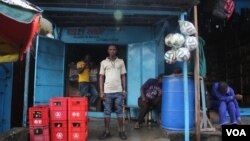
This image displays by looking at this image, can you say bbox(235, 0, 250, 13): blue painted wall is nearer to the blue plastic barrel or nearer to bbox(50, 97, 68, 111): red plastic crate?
the blue plastic barrel

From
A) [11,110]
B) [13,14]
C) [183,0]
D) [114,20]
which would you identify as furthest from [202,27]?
[13,14]

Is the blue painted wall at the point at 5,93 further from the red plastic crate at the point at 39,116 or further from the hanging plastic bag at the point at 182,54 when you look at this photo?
the hanging plastic bag at the point at 182,54

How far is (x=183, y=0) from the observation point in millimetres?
7262

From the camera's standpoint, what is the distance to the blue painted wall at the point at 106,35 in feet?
34.1

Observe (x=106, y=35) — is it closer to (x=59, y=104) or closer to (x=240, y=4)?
(x=59, y=104)

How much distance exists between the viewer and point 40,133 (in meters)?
6.88

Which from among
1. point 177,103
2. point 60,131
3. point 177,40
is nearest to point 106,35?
point 177,40

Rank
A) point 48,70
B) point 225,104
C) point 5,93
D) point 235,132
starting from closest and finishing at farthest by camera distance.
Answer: point 235,132, point 225,104, point 5,93, point 48,70

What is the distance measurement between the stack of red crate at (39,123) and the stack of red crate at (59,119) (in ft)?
0.43

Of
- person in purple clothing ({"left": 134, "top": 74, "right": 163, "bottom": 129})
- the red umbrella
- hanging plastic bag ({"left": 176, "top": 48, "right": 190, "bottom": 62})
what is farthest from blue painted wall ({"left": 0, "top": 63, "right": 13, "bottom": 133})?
hanging plastic bag ({"left": 176, "top": 48, "right": 190, "bottom": 62})

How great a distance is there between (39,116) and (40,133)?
1.12ft

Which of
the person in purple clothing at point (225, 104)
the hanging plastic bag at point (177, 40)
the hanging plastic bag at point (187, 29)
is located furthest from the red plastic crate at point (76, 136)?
the person in purple clothing at point (225, 104)

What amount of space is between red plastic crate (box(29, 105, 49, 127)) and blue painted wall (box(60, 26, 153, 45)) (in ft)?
13.1

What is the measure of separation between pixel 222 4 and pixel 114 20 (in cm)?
305
